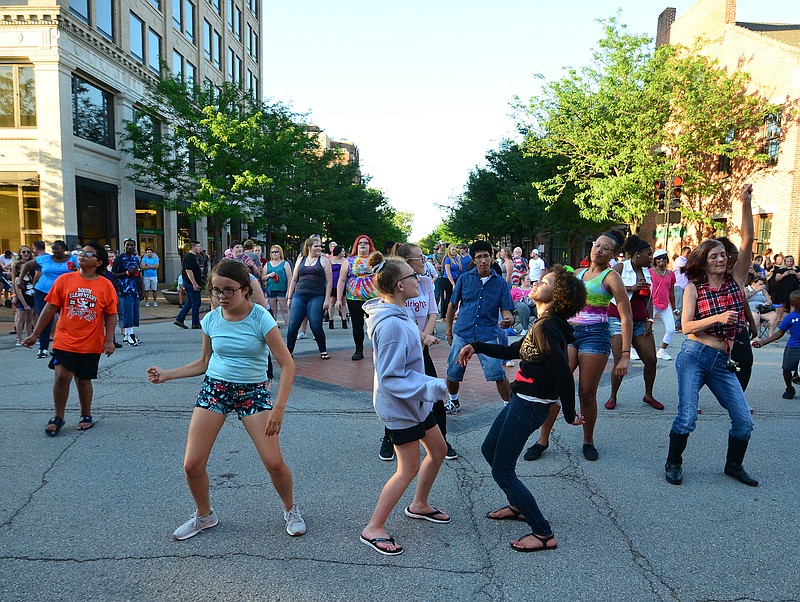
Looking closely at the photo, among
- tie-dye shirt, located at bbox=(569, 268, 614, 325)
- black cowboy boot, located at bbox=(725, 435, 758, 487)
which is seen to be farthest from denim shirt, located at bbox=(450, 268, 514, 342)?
black cowboy boot, located at bbox=(725, 435, 758, 487)

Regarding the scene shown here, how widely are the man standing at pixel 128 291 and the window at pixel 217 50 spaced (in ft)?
98.0

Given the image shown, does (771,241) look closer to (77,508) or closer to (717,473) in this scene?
(717,473)

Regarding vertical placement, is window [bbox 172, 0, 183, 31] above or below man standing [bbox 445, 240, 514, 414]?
above

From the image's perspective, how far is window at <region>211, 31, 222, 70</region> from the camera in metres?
37.1

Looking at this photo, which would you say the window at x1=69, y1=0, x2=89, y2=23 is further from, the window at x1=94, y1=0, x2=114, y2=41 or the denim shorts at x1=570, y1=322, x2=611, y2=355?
the denim shorts at x1=570, y1=322, x2=611, y2=355

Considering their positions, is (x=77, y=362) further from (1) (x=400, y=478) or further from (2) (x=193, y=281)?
(2) (x=193, y=281)

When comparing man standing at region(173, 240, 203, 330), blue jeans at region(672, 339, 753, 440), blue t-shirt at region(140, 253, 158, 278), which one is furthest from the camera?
blue t-shirt at region(140, 253, 158, 278)

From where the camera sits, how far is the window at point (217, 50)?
122 feet

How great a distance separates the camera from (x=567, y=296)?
11.0 ft

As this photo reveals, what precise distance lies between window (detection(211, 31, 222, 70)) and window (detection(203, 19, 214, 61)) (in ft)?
2.31

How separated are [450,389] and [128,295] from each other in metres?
7.51

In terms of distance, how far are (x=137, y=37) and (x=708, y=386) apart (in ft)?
95.5

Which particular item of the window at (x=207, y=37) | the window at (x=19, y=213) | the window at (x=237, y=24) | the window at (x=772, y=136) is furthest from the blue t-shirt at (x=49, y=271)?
the window at (x=237, y=24)

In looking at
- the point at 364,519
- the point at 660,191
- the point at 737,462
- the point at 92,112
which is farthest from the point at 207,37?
the point at 737,462
